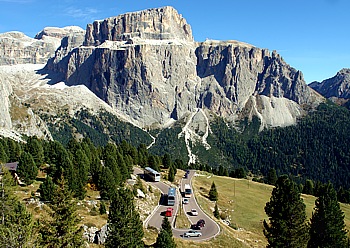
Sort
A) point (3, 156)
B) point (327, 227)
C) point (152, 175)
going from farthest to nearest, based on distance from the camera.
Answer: point (152, 175)
point (3, 156)
point (327, 227)

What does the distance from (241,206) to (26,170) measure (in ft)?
190

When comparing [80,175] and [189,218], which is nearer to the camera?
[80,175]

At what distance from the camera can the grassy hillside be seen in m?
60.2

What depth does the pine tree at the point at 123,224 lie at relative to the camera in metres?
33.8

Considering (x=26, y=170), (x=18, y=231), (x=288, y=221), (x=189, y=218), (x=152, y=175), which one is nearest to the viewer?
(x=18, y=231)

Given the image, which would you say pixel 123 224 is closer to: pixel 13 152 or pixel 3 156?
pixel 3 156

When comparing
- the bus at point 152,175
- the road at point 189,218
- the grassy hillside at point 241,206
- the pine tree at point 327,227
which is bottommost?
the grassy hillside at point 241,206

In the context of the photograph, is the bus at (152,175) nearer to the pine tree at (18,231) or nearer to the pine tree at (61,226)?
the pine tree at (61,226)

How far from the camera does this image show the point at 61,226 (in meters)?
28.4

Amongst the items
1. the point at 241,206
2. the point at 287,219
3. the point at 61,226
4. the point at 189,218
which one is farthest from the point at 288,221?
the point at 241,206

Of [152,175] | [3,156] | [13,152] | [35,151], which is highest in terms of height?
[35,151]

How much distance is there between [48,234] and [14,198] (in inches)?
411

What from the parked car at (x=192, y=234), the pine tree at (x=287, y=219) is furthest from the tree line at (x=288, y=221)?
the parked car at (x=192, y=234)

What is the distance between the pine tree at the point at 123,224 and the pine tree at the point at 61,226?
5.79 meters
